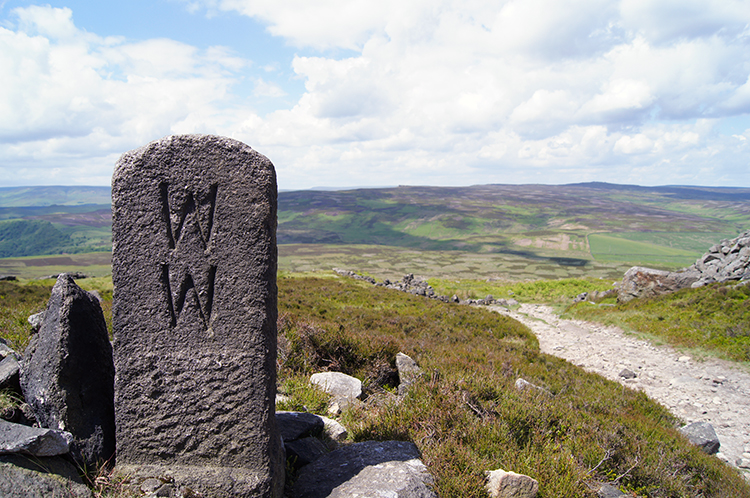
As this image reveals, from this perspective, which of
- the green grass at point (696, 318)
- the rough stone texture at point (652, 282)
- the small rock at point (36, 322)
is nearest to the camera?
the small rock at point (36, 322)

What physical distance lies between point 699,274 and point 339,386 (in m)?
24.2

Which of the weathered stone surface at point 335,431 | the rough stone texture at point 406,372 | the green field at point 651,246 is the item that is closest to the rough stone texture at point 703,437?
the rough stone texture at point 406,372

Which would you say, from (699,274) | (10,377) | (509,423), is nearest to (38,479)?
(10,377)

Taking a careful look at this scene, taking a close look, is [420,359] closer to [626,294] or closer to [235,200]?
[235,200]

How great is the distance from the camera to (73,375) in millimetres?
3791

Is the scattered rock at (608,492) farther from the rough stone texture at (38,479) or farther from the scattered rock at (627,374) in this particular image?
the scattered rock at (627,374)

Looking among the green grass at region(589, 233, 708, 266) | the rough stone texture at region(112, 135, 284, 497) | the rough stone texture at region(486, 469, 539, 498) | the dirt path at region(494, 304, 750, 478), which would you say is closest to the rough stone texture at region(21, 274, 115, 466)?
the rough stone texture at region(112, 135, 284, 497)

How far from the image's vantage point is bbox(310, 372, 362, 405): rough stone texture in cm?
669

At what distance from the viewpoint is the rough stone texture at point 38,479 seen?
2.97 metres

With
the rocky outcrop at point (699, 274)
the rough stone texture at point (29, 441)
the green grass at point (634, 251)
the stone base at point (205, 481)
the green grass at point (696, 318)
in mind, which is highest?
the rough stone texture at point (29, 441)

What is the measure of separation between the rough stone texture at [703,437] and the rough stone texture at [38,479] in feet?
Answer: 32.6

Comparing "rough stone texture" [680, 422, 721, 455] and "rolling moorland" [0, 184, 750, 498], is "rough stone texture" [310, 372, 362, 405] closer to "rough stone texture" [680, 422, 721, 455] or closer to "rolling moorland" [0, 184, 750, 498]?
Result: "rolling moorland" [0, 184, 750, 498]

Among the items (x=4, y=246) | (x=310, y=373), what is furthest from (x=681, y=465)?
(x=4, y=246)

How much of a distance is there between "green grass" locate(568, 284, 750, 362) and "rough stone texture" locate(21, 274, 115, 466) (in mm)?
17326
